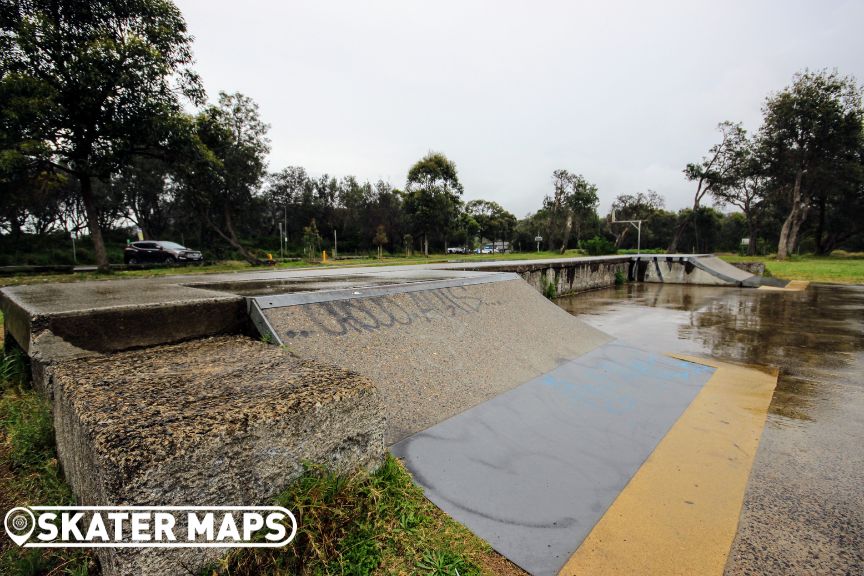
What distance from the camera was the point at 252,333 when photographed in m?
3.14

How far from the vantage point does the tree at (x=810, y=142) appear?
2742 centimetres

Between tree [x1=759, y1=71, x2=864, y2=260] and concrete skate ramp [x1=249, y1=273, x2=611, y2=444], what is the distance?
36.9 meters

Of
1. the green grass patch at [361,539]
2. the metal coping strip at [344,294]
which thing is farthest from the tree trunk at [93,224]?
the green grass patch at [361,539]

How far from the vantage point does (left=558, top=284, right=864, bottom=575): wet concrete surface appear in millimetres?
1897

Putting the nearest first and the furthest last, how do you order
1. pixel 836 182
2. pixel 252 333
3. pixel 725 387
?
pixel 252 333, pixel 725 387, pixel 836 182

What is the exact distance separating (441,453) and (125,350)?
7.42 feet

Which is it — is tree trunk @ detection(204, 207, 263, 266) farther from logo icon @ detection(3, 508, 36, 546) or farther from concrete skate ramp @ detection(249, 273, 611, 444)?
logo icon @ detection(3, 508, 36, 546)

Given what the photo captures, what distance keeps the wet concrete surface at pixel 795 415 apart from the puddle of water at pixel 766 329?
2 centimetres

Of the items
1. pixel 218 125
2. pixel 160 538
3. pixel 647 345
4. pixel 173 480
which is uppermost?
pixel 218 125

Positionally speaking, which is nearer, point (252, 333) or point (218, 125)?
point (252, 333)

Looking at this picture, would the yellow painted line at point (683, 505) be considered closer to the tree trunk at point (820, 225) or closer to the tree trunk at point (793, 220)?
the tree trunk at point (793, 220)

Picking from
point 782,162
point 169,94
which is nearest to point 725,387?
point 169,94

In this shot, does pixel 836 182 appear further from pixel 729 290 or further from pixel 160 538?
pixel 160 538

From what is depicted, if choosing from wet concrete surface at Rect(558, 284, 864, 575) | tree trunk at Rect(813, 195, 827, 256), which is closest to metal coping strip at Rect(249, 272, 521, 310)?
wet concrete surface at Rect(558, 284, 864, 575)
